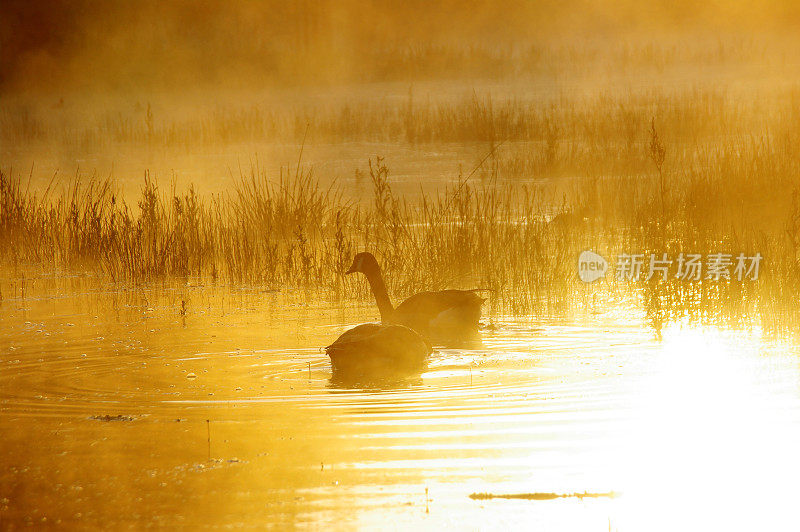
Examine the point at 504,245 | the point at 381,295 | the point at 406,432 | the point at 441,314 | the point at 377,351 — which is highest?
the point at 504,245

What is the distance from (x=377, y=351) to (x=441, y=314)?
2030 millimetres

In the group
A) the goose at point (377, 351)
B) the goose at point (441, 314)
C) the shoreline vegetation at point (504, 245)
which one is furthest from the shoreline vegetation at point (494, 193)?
the goose at point (377, 351)

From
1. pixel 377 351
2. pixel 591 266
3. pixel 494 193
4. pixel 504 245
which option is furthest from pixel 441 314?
pixel 494 193

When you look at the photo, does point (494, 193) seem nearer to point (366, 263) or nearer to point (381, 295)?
point (366, 263)

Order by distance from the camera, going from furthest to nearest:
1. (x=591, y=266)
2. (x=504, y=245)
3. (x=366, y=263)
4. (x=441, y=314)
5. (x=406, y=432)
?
(x=591, y=266), (x=504, y=245), (x=366, y=263), (x=441, y=314), (x=406, y=432)

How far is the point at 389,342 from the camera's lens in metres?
8.30

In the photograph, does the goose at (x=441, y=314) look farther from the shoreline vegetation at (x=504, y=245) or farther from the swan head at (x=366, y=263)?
the shoreline vegetation at (x=504, y=245)

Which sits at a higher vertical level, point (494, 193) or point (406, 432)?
point (494, 193)

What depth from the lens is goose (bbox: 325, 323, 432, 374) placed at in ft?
27.0

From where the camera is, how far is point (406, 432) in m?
6.15

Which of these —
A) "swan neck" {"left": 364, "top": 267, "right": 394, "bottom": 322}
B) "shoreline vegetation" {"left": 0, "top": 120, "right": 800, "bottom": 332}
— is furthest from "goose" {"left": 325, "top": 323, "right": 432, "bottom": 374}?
"shoreline vegetation" {"left": 0, "top": 120, "right": 800, "bottom": 332}

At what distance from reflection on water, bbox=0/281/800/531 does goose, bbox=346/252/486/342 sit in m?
0.52

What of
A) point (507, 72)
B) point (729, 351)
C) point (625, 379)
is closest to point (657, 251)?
point (729, 351)

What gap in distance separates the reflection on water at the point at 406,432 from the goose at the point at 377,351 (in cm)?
21
